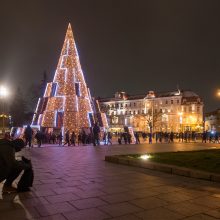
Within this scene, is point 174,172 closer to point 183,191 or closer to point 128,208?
point 183,191

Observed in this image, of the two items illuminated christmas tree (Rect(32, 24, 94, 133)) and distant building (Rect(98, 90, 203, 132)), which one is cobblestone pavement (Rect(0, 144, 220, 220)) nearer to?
illuminated christmas tree (Rect(32, 24, 94, 133))

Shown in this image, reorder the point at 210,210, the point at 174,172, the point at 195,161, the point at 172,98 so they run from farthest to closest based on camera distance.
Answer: the point at 172,98
the point at 195,161
the point at 174,172
the point at 210,210

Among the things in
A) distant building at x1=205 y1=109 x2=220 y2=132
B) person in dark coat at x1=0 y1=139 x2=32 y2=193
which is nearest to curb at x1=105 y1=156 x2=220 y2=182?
person in dark coat at x1=0 y1=139 x2=32 y2=193

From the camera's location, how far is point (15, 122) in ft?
210

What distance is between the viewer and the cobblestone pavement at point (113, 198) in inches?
212

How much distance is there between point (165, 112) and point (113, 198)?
103 metres

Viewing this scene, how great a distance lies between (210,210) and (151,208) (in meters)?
1.05

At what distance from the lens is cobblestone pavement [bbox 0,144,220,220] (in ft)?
17.6

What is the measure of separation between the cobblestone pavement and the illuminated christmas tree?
2074 cm

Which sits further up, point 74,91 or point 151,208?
point 74,91

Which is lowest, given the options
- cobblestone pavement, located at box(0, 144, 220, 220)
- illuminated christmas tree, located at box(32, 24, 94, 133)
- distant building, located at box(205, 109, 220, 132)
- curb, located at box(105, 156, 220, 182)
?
cobblestone pavement, located at box(0, 144, 220, 220)

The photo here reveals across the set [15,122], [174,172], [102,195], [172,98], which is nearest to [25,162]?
[102,195]

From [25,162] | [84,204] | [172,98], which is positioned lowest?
[84,204]

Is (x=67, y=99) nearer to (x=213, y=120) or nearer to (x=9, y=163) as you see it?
(x=9, y=163)
